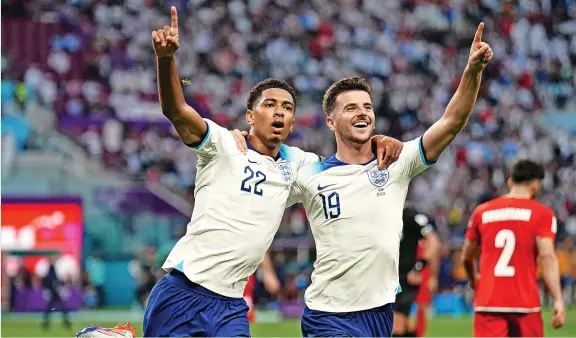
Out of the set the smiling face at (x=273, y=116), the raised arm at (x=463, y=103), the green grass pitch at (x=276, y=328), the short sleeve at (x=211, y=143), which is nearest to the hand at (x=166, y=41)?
the short sleeve at (x=211, y=143)

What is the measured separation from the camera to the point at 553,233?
324 inches

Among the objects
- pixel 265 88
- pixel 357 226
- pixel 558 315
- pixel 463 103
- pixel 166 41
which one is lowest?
pixel 558 315

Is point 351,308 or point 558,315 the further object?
point 558,315

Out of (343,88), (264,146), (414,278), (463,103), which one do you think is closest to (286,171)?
(264,146)

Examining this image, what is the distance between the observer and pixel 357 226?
5957 mm

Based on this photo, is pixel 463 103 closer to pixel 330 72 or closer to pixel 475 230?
pixel 475 230

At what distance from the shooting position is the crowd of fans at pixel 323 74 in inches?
987

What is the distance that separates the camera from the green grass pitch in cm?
1546

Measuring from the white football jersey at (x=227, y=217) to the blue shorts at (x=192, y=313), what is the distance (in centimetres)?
5

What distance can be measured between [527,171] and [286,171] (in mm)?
3018

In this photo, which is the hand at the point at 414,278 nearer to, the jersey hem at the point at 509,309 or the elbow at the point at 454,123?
the jersey hem at the point at 509,309

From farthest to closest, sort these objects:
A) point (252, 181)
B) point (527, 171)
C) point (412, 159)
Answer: point (527, 171) < point (412, 159) < point (252, 181)

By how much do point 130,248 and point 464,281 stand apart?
7.21 m

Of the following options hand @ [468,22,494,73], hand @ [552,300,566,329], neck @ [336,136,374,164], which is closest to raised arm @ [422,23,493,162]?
hand @ [468,22,494,73]
